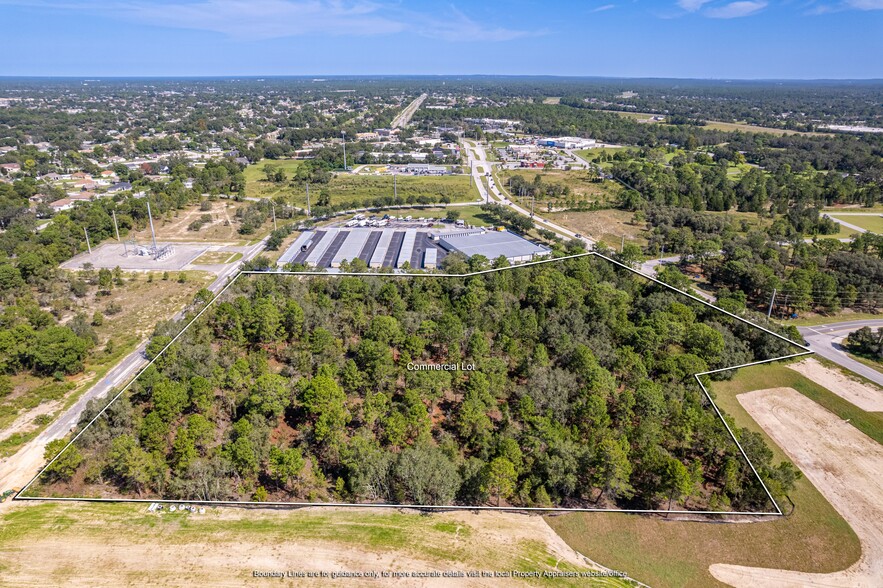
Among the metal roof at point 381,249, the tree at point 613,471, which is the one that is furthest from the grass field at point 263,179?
the tree at point 613,471

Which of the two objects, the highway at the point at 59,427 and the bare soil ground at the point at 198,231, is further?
the bare soil ground at the point at 198,231

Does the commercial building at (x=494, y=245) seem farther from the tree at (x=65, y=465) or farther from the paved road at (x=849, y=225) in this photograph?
the paved road at (x=849, y=225)

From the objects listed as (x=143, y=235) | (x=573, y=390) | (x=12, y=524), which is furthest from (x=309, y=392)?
(x=143, y=235)

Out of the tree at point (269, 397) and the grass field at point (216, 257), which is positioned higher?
the tree at point (269, 397)

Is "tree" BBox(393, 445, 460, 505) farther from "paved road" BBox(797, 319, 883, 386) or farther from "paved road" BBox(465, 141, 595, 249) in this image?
"paved road" BBox(465, 141, 595, 249)

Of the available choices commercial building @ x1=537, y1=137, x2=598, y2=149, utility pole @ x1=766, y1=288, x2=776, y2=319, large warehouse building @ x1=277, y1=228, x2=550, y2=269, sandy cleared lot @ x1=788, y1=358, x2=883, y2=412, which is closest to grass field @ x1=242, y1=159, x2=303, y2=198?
large warehouse building @ x1=277, y1=228, x2=550, y2=269

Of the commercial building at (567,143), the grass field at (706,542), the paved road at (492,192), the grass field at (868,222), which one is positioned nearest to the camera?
the grass field at (706,542)

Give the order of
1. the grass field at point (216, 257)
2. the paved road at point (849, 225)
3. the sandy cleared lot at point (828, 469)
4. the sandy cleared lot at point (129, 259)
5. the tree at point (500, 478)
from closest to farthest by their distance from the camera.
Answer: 1. the sandy cleared lot at point (828, 469)
2. the tree at point (500, 478)
3. the sandy cleared lot at point (129, 259)
4. the grass field at point (216, 257)
5. the paved road at point (849, 225)
